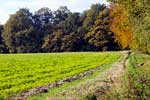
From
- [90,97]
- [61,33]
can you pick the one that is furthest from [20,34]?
[90,97]

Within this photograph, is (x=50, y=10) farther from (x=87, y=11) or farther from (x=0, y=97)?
(x=0, y=97)

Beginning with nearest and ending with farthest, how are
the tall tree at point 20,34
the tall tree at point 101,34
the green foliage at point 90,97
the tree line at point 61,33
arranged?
the green foliage at point 90,97 < the tall tree at point 101,34 < the tree line at point 61,33 < the tall tree at point 20,34

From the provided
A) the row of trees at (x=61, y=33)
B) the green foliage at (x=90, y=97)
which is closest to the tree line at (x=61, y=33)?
the row of trees at (x=61, y=33)

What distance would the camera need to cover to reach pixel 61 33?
123125 millimetres

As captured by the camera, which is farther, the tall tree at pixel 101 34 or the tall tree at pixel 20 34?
the tall tree at pixel 20 34

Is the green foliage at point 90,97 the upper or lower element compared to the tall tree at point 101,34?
lower

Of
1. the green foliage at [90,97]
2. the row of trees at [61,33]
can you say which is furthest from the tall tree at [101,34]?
the green foliage at [90,97]

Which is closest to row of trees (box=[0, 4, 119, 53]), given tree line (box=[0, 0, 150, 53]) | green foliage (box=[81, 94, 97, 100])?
tree line (box=[0, 0, 150, 53])

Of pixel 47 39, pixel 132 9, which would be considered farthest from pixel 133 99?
pixel 47 39

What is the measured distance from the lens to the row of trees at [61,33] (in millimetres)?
117125

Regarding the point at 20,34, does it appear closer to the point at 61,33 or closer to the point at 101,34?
the point at 61,33

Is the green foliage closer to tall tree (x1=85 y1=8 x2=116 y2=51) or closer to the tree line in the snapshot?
the tree line

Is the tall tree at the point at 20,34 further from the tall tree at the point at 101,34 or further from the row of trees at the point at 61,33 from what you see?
the tall tree at the point at 101,34

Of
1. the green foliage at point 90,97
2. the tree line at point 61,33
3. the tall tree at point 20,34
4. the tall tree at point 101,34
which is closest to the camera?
the green foliage at point 90,97
